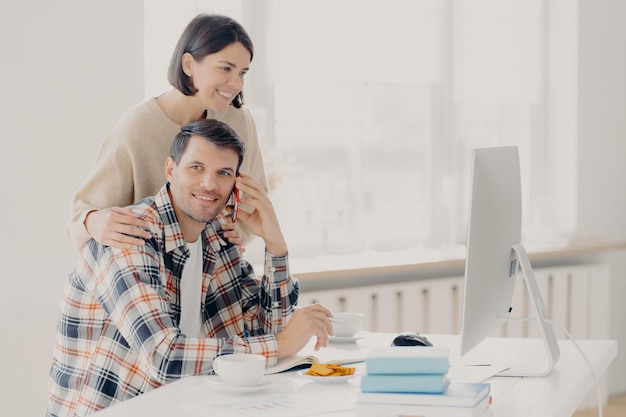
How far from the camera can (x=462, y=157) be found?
14.9ft

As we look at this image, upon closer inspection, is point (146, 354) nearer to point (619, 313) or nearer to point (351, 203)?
point (351, 203)

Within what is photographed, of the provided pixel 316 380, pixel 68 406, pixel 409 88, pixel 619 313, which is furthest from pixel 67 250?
pixel 619 313

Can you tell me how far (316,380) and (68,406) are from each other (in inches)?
25.6

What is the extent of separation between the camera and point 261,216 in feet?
8.02

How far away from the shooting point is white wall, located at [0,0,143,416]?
9.32ft

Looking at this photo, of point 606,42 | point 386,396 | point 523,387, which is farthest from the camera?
point 606,42

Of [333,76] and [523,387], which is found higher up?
[333,76]

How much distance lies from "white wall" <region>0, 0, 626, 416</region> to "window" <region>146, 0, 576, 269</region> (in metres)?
0.44

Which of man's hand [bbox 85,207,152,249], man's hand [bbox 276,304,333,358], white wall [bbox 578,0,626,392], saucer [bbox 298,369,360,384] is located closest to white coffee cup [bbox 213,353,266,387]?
saucer [bbox 298,369,360,384]

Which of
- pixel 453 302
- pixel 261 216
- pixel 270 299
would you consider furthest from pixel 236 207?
pixel 453 302

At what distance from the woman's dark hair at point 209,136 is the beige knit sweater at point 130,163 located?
0.92 ft

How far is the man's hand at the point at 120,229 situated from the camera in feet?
7.04

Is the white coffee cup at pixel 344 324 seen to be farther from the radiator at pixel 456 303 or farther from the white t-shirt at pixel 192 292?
the radiator at pixel 456 303

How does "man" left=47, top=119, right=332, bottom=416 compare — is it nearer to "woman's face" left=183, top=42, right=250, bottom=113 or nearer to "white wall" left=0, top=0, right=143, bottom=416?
"woman's face" left=183, top=42, right=250, bottom=113
